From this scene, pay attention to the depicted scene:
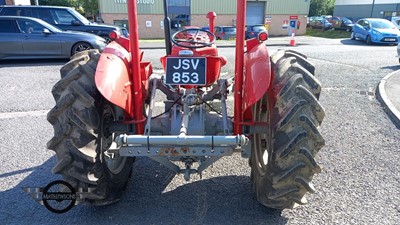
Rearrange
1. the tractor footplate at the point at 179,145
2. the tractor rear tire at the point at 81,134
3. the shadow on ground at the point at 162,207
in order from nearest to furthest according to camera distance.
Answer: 1. the tractor footplate at the point at 179,145
2. the tractor rear tire at the point at 81,134
3. the shadow on ground at the point at 162,207

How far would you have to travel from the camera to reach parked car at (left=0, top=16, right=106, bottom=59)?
11.5m

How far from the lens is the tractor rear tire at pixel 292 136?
2.60m

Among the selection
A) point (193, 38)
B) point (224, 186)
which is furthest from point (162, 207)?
point (193, 38)

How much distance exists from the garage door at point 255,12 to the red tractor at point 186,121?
34.4 metres

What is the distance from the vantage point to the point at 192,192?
11.5 ft

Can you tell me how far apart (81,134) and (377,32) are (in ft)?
74.2

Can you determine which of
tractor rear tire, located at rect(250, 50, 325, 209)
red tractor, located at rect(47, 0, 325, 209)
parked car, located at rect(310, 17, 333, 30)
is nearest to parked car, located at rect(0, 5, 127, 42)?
red tractor, located at rect(47, 0, 325, 209)

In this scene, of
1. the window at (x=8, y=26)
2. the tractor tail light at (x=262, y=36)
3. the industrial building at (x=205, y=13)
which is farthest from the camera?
the industrial building at (x=205, y=13)

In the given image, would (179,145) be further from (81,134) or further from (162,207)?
(162,207)

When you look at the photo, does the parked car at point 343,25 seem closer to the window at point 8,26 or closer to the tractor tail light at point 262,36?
the window at point 8,26

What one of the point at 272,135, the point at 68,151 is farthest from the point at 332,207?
the point at 68,151

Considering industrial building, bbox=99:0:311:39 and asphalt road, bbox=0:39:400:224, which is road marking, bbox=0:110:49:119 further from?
industrial building, bbox=99:0:311:39

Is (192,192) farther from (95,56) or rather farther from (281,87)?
(95,56)

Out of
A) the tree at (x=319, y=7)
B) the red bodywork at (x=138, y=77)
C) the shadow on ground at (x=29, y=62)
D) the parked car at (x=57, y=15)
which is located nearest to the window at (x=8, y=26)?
the shadow on ground at (x=29, y=62)
